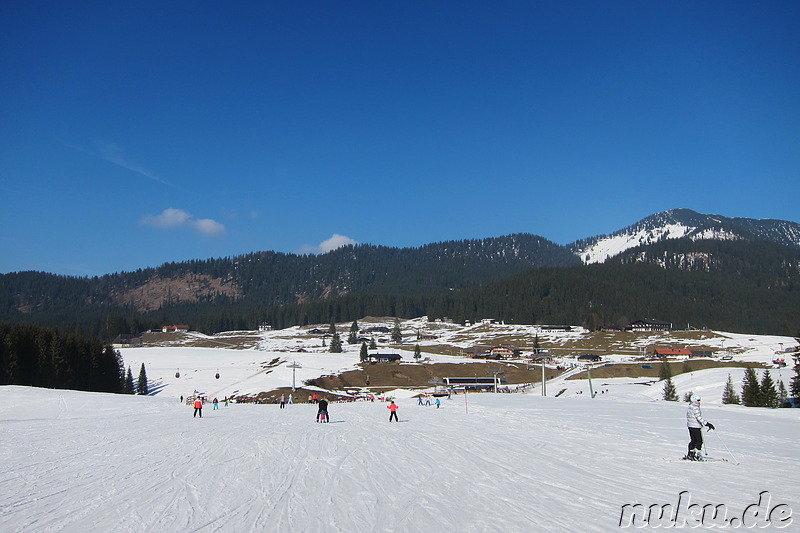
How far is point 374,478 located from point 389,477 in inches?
13.7

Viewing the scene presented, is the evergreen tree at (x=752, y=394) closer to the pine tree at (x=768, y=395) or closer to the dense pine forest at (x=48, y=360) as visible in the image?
the pine tree at (x=768, y=395)

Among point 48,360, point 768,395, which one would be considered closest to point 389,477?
point 768,395

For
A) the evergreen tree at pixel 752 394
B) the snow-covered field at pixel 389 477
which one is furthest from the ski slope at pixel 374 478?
the evergreen tree at pixel 752 394

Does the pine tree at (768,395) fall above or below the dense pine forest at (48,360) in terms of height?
below

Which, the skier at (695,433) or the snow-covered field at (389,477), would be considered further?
the skier at (695,433)

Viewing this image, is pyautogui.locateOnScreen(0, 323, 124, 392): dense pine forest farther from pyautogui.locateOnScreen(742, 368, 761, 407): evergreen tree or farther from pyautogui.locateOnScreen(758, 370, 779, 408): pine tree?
pyautogui.locateOnScreen(758, 370, 779, 408): pine tree

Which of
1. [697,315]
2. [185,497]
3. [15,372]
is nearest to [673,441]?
[185,497]

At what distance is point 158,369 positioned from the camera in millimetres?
101938

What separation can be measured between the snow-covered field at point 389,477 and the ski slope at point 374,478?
42mm

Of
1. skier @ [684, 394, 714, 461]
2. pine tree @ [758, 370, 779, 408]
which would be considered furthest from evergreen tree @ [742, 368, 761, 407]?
skier @ [684, 394, 714, 461]

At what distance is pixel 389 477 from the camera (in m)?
12.2

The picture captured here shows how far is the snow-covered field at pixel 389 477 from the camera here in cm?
855

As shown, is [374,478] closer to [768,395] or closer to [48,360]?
[768,395]

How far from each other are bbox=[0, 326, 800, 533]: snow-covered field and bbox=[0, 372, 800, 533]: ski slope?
0.04 metres
